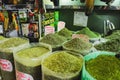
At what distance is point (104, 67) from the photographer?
0.77 metres

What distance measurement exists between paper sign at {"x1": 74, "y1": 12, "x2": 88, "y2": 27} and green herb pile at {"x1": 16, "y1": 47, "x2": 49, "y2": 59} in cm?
81

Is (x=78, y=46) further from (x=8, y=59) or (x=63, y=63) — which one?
(x=8, y=59)

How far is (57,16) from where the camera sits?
1678mm

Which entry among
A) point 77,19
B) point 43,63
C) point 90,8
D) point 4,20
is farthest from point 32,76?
point 77,19

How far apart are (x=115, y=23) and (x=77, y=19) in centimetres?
38

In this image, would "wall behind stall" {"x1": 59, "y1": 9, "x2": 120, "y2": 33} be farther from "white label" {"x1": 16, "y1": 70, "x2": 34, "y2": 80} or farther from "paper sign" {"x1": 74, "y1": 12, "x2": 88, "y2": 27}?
"white label" {"x1": 16, "y1": 70, "x2": 34, "y2": 80}

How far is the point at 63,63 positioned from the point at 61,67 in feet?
0.09

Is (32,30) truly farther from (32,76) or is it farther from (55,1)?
(32,76)

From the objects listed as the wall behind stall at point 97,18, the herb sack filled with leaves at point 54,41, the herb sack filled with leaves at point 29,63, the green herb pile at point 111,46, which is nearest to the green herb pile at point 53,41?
the herb sack filled with leaves at point 54,41

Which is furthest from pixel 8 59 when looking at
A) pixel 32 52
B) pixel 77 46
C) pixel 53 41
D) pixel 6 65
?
pixel 77 46

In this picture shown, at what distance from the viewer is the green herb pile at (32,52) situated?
3.02ft

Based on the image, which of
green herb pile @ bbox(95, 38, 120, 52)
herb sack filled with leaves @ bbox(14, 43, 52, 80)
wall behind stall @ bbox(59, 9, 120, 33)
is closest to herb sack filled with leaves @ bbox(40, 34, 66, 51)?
herb sack filled with leaves @ bbox(14, 43, 52, 80)

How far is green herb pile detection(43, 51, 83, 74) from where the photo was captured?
788 millimetres

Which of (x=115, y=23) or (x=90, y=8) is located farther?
(x=115, y=23)
